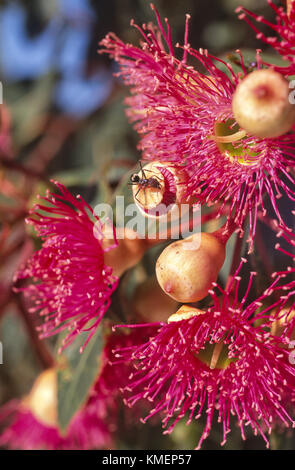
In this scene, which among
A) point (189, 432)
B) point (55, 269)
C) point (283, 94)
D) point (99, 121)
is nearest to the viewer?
point (283, 94)

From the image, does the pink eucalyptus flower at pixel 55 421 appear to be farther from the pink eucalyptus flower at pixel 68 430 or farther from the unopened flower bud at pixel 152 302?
the unopened flower bud at pixel 152 302

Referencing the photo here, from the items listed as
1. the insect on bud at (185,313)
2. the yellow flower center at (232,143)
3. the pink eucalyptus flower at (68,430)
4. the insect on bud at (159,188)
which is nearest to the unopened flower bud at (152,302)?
the insect on bud at (185,313)

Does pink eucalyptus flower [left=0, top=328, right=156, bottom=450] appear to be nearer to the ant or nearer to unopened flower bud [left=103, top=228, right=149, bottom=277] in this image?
unopened flower bud [left=103, top=228, right=149, bottom=277]

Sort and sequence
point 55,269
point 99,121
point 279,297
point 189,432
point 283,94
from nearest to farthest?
point 283,94 → point 279,297 → point 55,269 → point 189,432 → point 99,121

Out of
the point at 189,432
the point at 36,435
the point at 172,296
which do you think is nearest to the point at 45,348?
the point at 36,435

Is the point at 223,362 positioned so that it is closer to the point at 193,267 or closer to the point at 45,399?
the point at 193,267

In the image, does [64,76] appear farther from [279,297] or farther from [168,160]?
[279,297]

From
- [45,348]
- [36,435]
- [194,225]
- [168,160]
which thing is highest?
[168,160]
